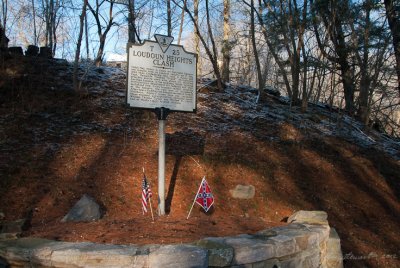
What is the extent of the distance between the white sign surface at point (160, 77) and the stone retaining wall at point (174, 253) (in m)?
2.31

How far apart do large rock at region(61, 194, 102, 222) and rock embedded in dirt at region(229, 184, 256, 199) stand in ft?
8.16

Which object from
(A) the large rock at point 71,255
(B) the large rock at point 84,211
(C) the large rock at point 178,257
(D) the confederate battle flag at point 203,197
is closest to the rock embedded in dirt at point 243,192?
(D) the confederate battle flag at point 203,197

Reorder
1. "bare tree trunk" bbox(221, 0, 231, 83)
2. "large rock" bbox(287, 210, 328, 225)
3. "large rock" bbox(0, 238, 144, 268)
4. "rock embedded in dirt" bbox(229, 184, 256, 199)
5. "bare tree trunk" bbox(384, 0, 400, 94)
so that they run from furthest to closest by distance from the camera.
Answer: "bare tree trunk" bbox(221, 0, 231, 83) < "bare tree trunk" bbox(384, 0, 400, 94) < "rock embedded in dirt" bbox(229, 184, 256, 199) < "large rock" bbox(287, 210, 328, 225) < "large rock" bbox(0, 238, 144, 268)

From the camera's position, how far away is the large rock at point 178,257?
356cm

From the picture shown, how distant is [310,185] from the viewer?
26.1 ft

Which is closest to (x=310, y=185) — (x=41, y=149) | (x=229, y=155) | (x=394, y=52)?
(x=229, y=155)

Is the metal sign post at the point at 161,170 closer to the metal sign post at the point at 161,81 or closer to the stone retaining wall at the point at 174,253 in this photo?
the metal sign post at the point at 161,81

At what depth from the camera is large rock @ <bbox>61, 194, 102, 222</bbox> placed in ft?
17.7

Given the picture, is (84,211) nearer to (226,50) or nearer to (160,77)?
(160,77)

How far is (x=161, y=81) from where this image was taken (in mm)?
5750

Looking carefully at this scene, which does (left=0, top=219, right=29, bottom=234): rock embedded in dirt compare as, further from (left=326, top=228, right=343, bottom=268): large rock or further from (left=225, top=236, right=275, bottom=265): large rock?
(left=326, top=228, right=343, bottom=268): large rock

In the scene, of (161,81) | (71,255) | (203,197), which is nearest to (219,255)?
(71,255)

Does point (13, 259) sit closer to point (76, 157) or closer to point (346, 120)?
point (76, 157)

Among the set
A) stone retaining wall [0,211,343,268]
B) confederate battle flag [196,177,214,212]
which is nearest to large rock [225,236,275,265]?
stone retaining wall [0,211,343,268]
